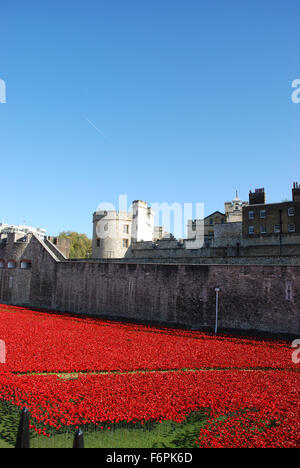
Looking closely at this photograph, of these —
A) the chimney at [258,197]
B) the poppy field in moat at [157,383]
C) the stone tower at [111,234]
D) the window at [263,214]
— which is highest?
the chimney at [258,197]

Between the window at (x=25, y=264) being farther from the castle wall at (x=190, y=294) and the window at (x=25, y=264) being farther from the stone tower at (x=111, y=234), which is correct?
the stone tower at (x=111, y=234)

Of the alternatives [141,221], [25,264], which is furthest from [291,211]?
[25,264]

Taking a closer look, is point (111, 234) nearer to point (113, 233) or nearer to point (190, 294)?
point (113, 233)

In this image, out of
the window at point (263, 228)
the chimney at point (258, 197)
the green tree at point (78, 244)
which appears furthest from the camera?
the green tree at point (78, 244)

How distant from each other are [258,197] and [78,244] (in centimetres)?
5364

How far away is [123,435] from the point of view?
7246mm

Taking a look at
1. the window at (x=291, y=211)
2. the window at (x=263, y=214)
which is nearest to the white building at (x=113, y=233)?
the window at (x=263, y=214)

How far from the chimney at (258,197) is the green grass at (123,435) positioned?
136ft

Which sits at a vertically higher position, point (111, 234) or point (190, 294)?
point (111, 234)

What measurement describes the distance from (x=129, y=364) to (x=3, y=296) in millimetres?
28216

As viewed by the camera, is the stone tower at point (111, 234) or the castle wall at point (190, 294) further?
the stone tower at point (111, 234)

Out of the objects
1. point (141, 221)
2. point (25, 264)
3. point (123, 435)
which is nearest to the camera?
point (123, 435)

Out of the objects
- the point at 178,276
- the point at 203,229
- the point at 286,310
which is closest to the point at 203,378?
the point at 286,310

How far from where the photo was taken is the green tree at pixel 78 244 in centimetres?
8325
